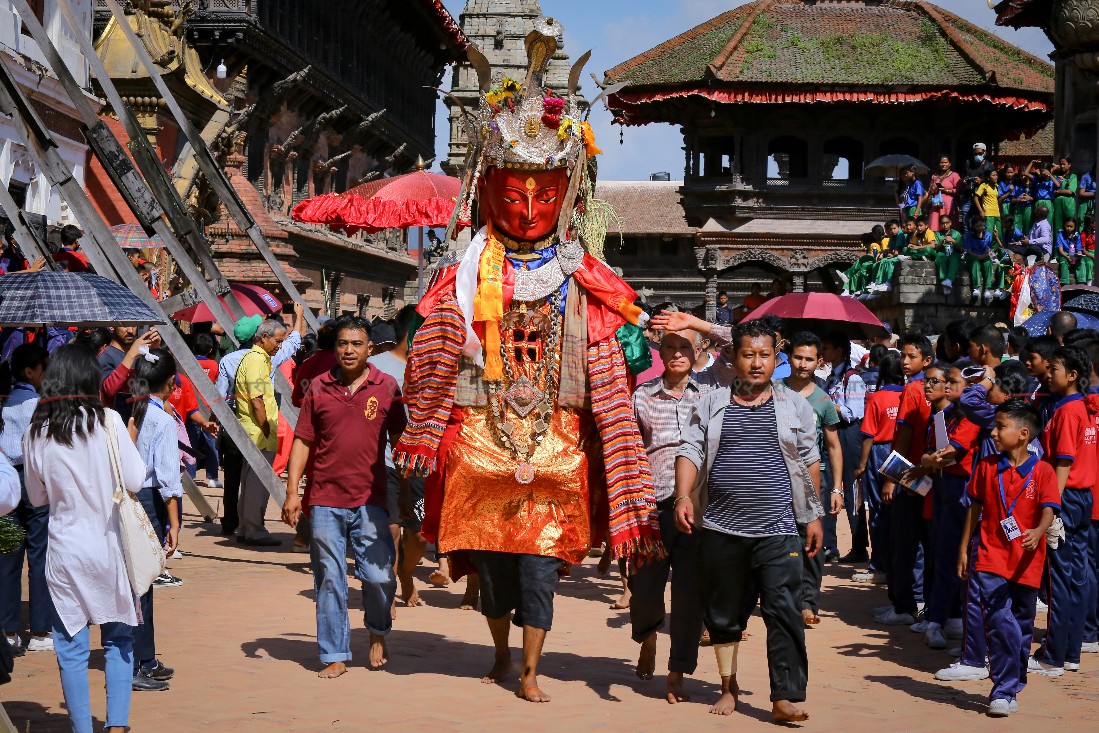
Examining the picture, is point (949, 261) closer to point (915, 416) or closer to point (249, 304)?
point (249, 304)

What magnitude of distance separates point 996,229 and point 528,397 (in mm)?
14338

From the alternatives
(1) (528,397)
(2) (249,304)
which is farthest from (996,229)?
(1) (528,397)

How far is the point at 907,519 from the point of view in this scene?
888 centimetres

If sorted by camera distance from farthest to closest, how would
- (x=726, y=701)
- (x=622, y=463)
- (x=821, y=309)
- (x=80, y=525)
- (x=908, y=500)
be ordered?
(x=821, y=309), (x=908, y=500), (x=622, y=463), (x=726, y=701), (x=80, y=525)

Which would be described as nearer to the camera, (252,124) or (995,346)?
(995,346)

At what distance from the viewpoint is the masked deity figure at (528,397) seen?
7020 mm

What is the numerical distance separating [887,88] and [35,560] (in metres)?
29.0

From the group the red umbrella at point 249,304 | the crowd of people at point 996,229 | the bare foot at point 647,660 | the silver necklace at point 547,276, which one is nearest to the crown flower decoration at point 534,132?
the silver necklace at point 547,276

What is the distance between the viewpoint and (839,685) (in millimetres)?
7516

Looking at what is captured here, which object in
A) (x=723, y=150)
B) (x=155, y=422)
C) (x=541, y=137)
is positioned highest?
(x=723, y=150)

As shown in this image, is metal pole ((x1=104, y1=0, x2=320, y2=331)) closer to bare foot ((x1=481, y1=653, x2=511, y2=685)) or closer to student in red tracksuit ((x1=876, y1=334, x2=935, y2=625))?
student in red tracksuit ((x1=876, y1=334, x2=935, y2=625))

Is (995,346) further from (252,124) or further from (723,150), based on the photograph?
(723,150)

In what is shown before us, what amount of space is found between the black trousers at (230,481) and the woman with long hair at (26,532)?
187 inches

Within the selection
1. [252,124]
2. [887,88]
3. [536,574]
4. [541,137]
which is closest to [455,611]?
[536,574]
